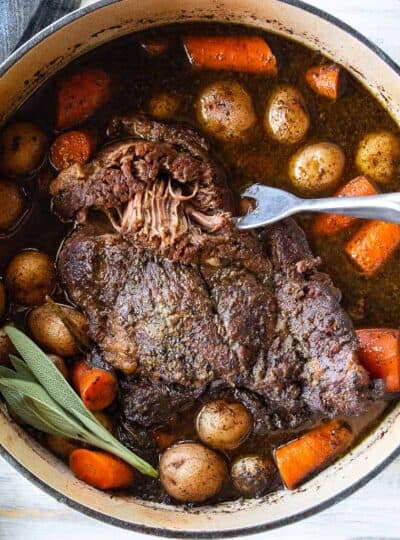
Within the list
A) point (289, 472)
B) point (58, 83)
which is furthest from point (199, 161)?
point (289, 472)

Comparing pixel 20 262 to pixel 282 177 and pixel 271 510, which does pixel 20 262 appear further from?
pixel 271 510

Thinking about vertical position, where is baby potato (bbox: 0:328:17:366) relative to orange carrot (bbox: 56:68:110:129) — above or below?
below

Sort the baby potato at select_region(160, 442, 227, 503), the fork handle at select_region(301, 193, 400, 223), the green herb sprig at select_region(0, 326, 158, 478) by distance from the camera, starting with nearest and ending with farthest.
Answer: the fork handle at select_region(301, 193, 400, 223) < the green herb sprig at select_region(0, 326, 158, 478) < the baby potato at select_region(160, 442, 227, 503)

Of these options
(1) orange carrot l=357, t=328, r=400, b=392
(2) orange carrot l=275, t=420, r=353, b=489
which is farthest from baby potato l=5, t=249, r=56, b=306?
(1) orange carrot l=357, t=328, r=400, b=392

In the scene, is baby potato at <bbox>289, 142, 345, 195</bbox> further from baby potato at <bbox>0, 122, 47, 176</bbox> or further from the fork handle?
baby potato at <bbox>0, 122, 47, 176</bbox>

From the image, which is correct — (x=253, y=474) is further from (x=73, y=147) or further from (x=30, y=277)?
(x=73, y=147)

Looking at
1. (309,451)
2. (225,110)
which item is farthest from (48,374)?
(225,110)
